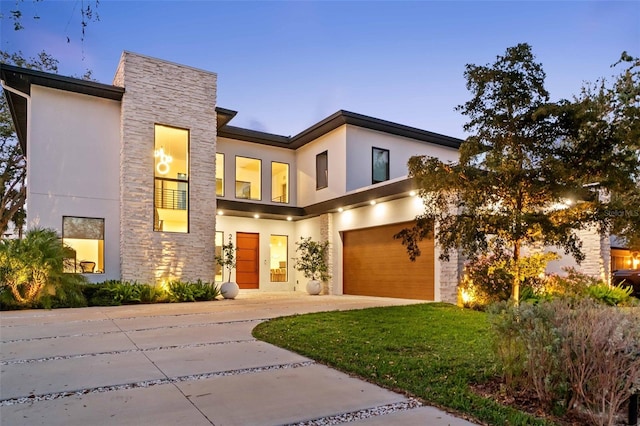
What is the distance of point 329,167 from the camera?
17.0m

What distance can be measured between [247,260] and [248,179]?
3532mm

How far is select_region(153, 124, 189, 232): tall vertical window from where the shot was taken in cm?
1418

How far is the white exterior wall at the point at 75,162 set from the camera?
12.7 m

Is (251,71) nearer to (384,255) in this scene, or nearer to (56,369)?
(384,255)

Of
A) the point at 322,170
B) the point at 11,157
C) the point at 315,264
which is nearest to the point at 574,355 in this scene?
the point at 315,264

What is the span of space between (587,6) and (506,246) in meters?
7.89

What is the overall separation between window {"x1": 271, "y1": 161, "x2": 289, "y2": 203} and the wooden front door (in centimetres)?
217

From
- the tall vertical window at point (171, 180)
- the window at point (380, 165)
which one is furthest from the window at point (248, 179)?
the window at point (380, 165)

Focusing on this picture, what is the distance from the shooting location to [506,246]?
7.98 meters

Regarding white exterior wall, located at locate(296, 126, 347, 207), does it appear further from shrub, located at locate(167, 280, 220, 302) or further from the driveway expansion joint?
the driveway expansion joint

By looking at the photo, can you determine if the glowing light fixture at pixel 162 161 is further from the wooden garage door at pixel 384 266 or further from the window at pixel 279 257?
the wooden garage door at pixel 384 266

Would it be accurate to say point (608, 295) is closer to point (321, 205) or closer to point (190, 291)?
point (321, 205)

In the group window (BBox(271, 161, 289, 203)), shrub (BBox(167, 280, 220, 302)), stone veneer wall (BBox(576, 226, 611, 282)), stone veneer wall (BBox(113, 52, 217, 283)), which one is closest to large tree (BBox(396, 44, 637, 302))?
stone veneer wall (BBox(576, 226, 611, 282))

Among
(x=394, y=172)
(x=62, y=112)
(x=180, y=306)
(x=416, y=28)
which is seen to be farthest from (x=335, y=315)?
(x=62, y=112)
